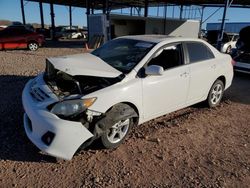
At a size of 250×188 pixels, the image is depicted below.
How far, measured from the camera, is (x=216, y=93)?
556cm

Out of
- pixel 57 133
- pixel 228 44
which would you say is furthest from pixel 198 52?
pixel 228 44

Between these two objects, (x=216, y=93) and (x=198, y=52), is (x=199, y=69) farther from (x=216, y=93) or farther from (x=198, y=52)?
(x=216, y=93)

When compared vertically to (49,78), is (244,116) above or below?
below

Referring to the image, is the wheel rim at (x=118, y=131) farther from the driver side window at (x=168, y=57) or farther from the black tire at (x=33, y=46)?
the black tire at (x=33, y=46)

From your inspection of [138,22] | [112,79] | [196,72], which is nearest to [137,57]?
[112,79]

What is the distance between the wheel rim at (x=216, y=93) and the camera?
5457mm

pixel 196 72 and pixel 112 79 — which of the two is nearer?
pixel 112 79

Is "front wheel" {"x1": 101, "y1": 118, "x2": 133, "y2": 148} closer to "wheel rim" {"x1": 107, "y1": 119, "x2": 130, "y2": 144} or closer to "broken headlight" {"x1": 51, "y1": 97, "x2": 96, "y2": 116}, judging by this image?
"wheel rim" {"x1": 107, "y1": 119, "x2": 130, "y2": 144}

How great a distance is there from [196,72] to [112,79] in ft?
6.13

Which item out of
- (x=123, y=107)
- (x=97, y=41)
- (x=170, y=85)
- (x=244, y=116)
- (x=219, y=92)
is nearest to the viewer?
(x=123, y=107)

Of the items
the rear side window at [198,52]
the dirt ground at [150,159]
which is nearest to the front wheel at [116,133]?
the dirt ground at [150,159]

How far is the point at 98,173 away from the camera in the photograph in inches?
124

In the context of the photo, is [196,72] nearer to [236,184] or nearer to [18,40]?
[236,184]

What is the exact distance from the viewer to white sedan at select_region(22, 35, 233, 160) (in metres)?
3.11
